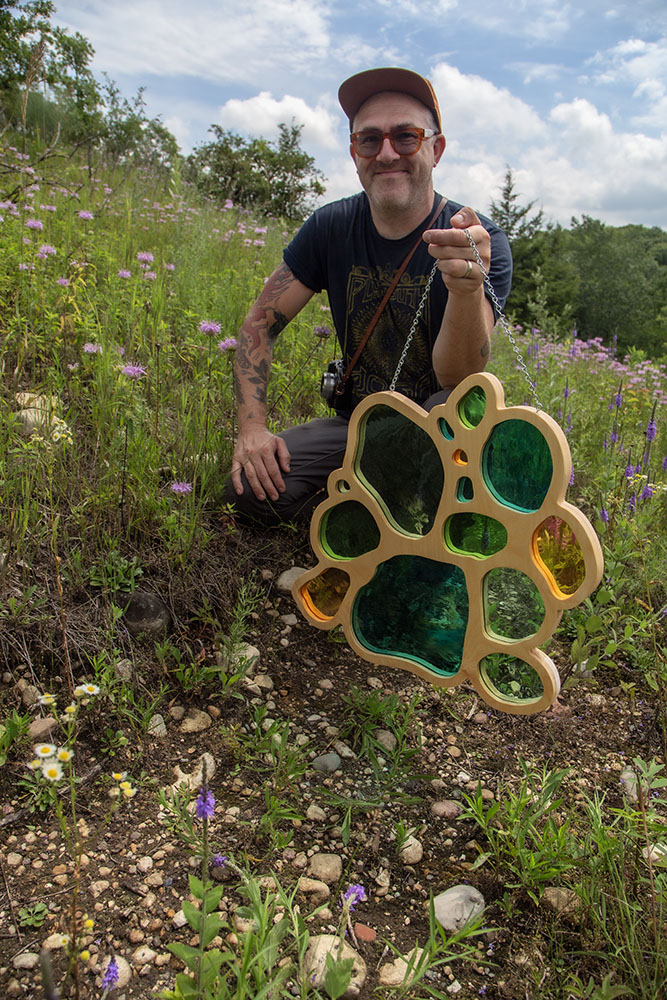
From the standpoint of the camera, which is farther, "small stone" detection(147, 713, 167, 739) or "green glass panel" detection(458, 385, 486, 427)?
"small stone" detection(147, 713, 167, 739)

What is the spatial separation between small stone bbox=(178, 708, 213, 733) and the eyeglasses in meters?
2.13

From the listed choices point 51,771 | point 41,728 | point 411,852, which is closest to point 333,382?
point 41,728

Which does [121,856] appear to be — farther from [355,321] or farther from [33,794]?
[355,321]

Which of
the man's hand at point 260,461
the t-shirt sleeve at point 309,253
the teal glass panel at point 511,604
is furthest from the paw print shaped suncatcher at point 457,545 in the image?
the t-shirt sleeve at point 309,253

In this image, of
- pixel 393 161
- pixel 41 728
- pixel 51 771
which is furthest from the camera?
pixel 393 161

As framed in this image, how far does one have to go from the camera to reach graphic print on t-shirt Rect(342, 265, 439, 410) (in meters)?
2.74

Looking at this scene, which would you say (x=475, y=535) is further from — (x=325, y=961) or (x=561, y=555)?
(x=325, y=961)

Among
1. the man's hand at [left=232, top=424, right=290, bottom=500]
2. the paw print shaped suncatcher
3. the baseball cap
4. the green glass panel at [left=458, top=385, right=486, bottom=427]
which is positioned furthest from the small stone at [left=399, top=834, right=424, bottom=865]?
the baseball cap

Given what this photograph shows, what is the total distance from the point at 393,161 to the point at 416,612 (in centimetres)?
171

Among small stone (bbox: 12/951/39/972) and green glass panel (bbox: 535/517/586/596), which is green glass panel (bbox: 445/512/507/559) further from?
small stone (bbox: 12/951/39/972)

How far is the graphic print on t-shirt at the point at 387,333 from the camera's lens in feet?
8.98

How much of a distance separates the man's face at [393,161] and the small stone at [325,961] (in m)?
2.43

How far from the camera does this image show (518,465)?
165cm

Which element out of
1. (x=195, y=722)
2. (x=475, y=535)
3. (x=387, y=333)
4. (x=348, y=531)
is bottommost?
(x=195, y=722)
